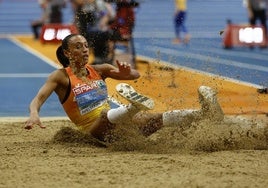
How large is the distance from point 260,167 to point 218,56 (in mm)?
11684

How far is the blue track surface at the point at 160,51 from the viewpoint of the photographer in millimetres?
13227

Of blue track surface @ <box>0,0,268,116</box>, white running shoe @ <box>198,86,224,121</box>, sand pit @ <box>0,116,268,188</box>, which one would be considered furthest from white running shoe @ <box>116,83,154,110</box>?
blue track surface @ <box>0,0,268,116</box>

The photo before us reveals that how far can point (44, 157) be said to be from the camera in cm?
746

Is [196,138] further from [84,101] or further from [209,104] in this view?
[84,101]

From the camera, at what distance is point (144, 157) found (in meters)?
7.32

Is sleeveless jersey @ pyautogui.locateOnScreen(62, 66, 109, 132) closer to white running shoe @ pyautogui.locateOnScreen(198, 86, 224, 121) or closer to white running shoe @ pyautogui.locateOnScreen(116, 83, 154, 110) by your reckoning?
white running shoe @ pyautogui.locateOnScreen(116, 83, 154, 110)

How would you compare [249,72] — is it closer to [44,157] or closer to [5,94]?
[5,94]

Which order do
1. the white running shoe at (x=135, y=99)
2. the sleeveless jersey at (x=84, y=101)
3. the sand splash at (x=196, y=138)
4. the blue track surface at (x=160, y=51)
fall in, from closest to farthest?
1. the white running shoe at (x=135, y=99)
2. the sand splash at (x=196, y=138)
3. the sleeveless jersey at (x=84, y=101)
4. the blue track surface at (x=160, y=51)

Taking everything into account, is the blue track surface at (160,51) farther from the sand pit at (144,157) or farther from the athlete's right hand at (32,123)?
the athlete's right hand at (32,123)

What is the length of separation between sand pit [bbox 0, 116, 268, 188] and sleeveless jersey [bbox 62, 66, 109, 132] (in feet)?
0.86

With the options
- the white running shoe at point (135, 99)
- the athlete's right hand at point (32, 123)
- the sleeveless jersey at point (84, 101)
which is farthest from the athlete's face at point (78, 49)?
the athlete's right hand at point (32, 123)

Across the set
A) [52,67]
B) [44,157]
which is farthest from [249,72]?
[44,157]

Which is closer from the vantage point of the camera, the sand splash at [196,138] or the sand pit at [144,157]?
the sand pit at [144,157]

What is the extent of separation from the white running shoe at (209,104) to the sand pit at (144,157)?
0.13 m
